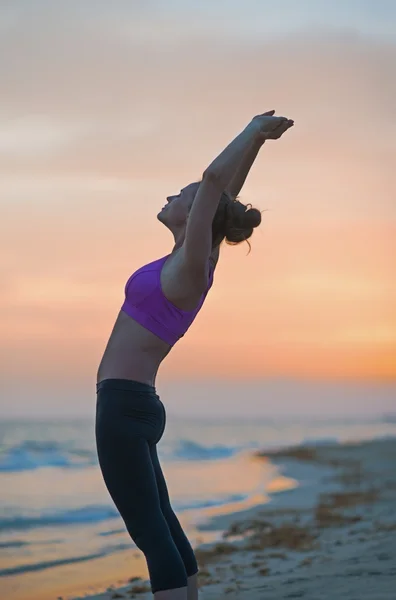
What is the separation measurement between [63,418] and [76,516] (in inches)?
1142

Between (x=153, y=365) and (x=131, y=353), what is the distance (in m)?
0.09

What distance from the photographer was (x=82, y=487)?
15.0 m

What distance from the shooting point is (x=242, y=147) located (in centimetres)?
329

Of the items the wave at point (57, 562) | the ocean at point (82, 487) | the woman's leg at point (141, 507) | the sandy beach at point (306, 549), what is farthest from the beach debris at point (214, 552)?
the woman's leg at point (141, 507)

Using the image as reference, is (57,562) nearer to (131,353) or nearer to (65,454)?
(131,353)

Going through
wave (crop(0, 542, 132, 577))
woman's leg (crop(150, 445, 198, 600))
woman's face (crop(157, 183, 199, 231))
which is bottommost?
woman's leg (crop(150, 445, 198, 600))

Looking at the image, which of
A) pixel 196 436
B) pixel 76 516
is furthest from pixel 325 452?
pixel 76 516

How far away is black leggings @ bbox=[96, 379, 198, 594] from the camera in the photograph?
3367mm

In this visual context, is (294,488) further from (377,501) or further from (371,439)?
(371,439)

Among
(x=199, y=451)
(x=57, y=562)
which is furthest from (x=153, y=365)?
(x=199, y=451)

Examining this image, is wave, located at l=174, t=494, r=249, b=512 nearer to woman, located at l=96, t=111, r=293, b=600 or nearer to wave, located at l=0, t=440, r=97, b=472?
wave, located at l=0, t=440, r=97, b=472

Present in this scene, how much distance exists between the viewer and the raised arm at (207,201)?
3.21 metres

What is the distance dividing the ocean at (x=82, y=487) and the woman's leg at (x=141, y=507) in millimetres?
4636

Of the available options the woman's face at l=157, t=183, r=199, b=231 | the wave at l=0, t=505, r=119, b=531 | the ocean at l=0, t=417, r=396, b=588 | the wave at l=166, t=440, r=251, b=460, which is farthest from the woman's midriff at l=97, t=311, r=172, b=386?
the wave at l=166, t=440, r=251, b=460
